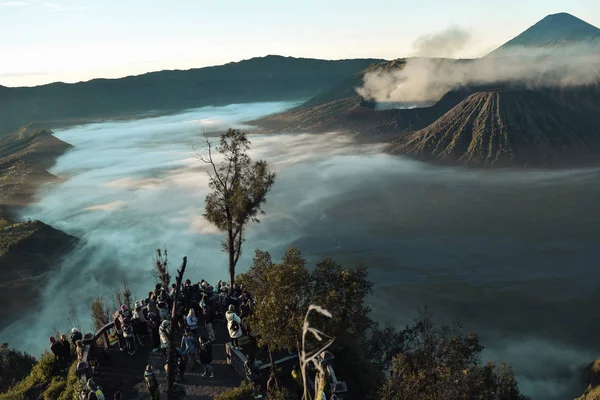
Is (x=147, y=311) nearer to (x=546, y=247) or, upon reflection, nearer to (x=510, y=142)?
(x=546, y=247)

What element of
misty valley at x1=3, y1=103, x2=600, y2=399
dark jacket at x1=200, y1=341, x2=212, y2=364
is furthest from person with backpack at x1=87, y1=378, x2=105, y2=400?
misty valley at x1=3, y1=103, x2=600, y2=399

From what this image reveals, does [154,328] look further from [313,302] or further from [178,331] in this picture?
[313,302]

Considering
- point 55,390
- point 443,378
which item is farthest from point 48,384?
point 443,378

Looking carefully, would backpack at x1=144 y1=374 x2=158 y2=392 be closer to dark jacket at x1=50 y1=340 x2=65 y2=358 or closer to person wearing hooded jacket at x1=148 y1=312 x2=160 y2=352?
person wearing hooded jacket at x1=148 y1=312 x2=160 y2=352

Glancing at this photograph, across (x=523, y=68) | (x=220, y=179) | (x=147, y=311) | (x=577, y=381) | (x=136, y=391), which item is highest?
(x=523, y=68)

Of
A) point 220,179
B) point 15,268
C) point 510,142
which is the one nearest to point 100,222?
point 15,268

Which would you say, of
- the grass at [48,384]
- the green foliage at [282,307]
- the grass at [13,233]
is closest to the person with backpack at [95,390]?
the grass at [48,384]
